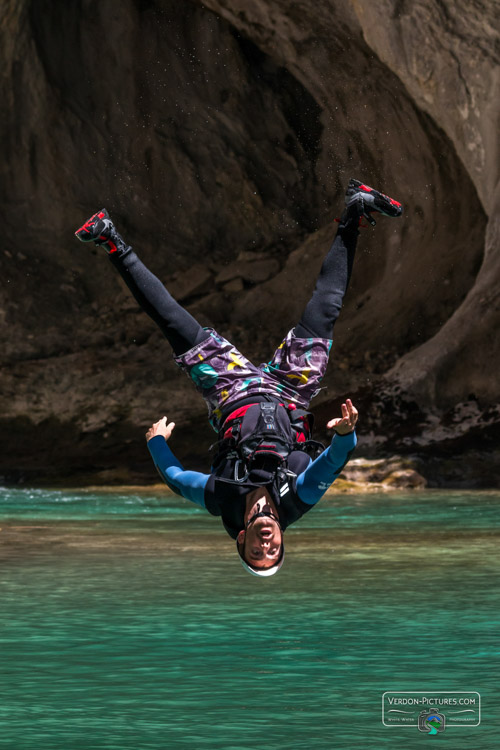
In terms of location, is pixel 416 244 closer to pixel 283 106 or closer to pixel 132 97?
pixel 283 106

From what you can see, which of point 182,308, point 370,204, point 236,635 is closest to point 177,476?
point 236,635

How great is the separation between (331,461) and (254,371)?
3.93 feet

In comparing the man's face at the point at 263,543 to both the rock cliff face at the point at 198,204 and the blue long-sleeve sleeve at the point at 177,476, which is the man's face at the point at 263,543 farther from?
the rock cliff face at the point at 198,204

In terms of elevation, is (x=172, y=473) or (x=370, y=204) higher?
(x=370, y=204)

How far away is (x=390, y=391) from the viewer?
16859 mm

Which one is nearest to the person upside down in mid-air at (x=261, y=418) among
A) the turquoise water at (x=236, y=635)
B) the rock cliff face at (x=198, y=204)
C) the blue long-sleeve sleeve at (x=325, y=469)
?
the blue long-sleeve sleeve at (x=325, y=469)

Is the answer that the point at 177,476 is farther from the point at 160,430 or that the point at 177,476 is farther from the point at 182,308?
the point at 182,308

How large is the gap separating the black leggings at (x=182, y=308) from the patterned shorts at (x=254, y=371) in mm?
82

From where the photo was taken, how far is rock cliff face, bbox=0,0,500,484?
1825 cm

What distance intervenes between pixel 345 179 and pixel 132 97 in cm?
345

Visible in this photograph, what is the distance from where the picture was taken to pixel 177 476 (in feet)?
23.0

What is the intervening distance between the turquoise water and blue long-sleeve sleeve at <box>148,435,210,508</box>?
696 mm

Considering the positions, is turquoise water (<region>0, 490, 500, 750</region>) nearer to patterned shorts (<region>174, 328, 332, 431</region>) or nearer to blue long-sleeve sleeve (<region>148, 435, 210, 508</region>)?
blue long-sleeve sleeve (<region>148, 435, 210, 508</region>)

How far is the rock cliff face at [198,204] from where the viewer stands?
18250 millimetres
